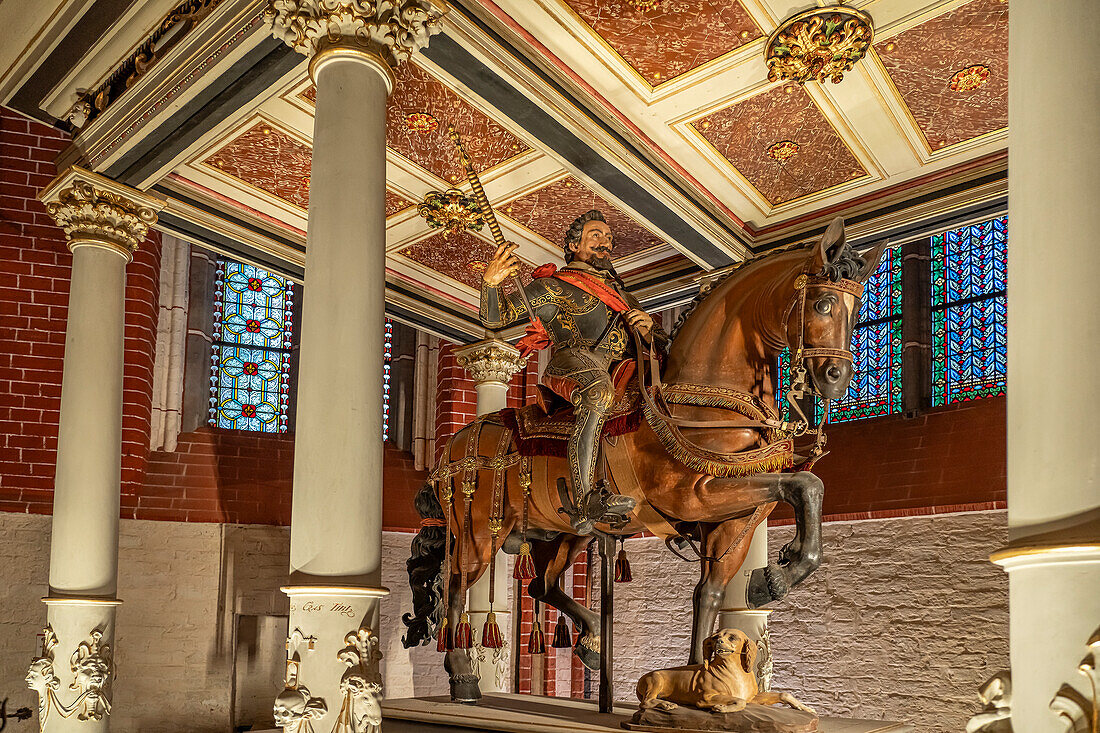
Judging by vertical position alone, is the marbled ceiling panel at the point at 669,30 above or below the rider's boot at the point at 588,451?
above

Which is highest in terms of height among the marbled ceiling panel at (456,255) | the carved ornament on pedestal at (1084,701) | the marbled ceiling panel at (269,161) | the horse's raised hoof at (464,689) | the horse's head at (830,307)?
the marbled ceiling panel at (269,161)

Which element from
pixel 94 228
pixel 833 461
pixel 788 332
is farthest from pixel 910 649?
pixel 94 228

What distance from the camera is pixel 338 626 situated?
4.16 metres

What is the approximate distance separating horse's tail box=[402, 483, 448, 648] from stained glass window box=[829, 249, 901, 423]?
5.30 m

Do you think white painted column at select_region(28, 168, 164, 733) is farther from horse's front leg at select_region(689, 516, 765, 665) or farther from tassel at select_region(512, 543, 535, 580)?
horse's front leg at select_region(689, 516, 765, 665)

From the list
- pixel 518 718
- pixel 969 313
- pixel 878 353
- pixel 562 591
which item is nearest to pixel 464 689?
pixel 562 591

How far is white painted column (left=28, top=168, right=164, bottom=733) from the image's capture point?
6.06m

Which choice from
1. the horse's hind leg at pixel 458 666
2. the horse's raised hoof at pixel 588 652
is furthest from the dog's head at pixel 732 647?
the horse's hind leg at pixel 458 666

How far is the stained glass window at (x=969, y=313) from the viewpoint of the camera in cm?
951

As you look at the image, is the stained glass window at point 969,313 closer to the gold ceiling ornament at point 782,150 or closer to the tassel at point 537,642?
the gold ceiling ornament at point 782,150

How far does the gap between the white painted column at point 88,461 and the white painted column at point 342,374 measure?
2.64 metres

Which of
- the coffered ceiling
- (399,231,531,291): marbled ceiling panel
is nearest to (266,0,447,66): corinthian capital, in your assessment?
the coffered ceiling


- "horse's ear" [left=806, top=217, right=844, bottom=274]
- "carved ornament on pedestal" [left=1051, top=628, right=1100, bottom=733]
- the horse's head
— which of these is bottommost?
"carved ornament on pedestal" [left=1051, top=628, right=1100, bottom=733]

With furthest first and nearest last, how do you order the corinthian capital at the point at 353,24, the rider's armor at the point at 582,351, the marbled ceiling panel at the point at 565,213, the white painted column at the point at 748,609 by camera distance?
the marbled ceiling panel at the point at 565,213, the white painted column at the point at 748,609, the rider's armor at the point at 582,351, the corinthian capital at the point at 353,24
